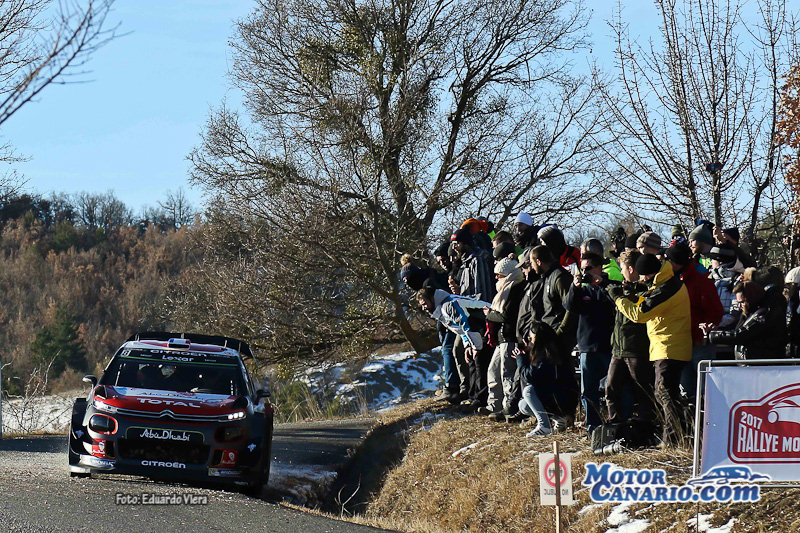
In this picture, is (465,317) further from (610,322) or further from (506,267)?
(610,322)

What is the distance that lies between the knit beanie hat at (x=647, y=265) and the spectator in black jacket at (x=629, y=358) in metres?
0.09

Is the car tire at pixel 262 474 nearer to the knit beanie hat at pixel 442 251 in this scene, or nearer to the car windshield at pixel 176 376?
the car windshield at pixel 176 376

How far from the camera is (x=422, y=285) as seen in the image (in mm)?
14453

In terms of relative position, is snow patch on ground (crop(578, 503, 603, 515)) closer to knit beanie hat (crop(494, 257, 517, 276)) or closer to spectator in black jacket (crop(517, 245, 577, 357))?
spectator in black jacket (crop(517, 245, 577, 357))

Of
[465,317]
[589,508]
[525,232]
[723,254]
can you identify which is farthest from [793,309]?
[465,317]

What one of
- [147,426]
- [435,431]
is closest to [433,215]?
[435,431]

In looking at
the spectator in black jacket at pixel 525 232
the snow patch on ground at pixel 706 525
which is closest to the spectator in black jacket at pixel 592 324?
→ the snow patch on ground at pixel 706 525

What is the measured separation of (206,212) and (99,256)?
9039 cm

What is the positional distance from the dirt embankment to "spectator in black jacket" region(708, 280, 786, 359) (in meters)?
1.31

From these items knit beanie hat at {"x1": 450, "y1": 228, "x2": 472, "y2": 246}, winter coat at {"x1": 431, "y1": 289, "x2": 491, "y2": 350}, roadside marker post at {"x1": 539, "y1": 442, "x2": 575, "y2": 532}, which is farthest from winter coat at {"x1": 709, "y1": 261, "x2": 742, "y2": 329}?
roadside marker post at {"x1": 539, "y1": 442, "x2": 575, "y2": 532}

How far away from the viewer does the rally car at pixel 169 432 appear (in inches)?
393

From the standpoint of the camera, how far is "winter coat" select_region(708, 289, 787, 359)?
29.1 feet
